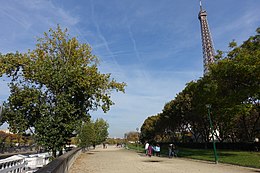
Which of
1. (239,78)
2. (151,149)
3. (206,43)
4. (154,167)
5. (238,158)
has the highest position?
(206,43)

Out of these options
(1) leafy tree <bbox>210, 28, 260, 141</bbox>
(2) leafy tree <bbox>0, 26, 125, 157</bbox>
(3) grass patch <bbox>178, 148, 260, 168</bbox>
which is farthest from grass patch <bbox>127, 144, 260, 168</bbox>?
(2) leafy tree <bbox>0, 26, 125, 157</bbox>

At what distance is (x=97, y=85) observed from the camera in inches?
922

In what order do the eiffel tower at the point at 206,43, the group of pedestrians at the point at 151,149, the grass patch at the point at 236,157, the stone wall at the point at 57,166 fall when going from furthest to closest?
the eiffel tower at the point at 206,43
the group of pedestrians at the point at 151,149
the grass patch at the point at 236,157
the stone wall at the point at 57,166

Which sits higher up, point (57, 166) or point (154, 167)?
point (57, 166)

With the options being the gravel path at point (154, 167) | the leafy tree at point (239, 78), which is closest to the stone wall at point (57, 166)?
the gravel path at point (154, 167)

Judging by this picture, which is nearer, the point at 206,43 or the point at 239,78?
the point at 239,78

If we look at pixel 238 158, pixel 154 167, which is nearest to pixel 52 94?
pixel 154 167

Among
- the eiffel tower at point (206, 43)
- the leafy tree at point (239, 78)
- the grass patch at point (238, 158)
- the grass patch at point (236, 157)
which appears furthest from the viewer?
the eiffel tower at point (206, 43)

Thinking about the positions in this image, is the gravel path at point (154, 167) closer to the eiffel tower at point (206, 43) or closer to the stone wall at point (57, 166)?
the stone wall at point (57, 166)

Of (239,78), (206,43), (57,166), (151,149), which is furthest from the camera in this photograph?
(206,43)

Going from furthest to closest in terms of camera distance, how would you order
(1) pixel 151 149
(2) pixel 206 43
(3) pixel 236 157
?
1. (2) pixel 206 43
2. (1) pixel 151 149
3. (3) pixel 236 157

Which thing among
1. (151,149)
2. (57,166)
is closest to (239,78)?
(151,149)

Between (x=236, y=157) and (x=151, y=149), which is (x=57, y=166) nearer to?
(x=236, y=157)

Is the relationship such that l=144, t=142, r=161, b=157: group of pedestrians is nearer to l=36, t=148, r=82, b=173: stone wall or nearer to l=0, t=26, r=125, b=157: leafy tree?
l=0, t=26, r=125, b=157: leafy tree
